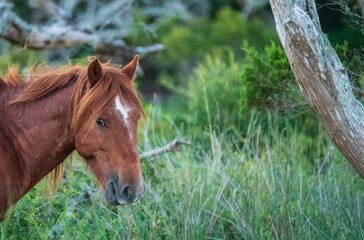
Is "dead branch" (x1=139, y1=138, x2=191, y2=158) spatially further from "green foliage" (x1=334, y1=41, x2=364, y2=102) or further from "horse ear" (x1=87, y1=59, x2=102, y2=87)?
"horse ear" (x1=87, y1=59, x2=102, y2=87)

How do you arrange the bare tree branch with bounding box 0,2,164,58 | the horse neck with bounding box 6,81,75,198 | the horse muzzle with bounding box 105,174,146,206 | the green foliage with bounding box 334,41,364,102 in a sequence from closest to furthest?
the horse muzzle with bounding box 105,174,146,206
the horse neck with bounding box 6,81,75,198
the green foliage with bounding box 334,41,364,102
the bare tree branch with bounding box 0,2,164,58

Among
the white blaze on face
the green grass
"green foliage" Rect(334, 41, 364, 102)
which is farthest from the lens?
"green foliage" Rect(334, 41, 364, 102)

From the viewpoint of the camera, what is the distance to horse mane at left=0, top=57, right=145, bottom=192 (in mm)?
3064

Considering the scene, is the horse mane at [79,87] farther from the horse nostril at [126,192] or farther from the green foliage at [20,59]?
the green foliage at [20,59]

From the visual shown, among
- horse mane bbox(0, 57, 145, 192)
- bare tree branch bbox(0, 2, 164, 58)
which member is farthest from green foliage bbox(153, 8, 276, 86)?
horse mane bbox(0, 57, 145, 192)

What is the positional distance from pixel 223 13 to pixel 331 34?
9.99m

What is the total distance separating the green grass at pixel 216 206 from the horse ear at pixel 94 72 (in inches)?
29.6

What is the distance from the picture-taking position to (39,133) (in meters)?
3.20

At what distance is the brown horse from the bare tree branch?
2966 mm

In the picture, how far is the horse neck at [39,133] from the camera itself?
10.5ft

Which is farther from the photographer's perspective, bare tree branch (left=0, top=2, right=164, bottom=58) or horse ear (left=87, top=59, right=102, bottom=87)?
bare tree branch (left=0, top=2, right=164, bottom=58)

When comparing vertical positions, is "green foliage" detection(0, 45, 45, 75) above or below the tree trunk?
below

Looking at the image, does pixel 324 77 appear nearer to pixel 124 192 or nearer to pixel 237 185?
pixel 124 192

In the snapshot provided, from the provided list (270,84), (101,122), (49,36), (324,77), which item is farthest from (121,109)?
(49,36)
